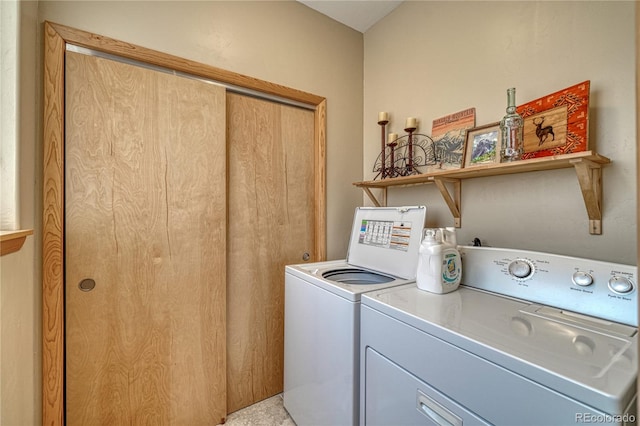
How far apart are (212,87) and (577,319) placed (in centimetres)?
202

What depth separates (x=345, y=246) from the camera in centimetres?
222

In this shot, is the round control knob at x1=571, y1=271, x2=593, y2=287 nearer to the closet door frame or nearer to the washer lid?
the washer lid

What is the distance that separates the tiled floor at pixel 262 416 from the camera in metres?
1.65

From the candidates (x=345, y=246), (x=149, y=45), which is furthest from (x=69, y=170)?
(x=345, y=246)

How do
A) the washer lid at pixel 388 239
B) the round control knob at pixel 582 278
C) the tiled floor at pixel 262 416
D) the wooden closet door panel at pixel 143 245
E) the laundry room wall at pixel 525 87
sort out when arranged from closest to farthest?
the round control knob at pixel 582 278
the laundry room wall at pixel 525 87
the wooden closet door panel at pixel 143 245
the washer lid at pixel 388 239
the tiled floor at pixel 262 416

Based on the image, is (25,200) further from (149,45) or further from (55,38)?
(149,45)

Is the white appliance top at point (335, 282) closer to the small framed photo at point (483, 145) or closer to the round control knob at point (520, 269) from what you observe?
the round control knob at point (520, 269)

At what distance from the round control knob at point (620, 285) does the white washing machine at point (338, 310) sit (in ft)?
2.32

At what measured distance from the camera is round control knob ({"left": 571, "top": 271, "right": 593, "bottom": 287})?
915mm

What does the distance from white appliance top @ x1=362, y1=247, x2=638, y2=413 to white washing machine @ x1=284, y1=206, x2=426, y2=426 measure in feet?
0.56

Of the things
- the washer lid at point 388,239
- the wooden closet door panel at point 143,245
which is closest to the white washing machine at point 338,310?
the washer lid at point 388,239

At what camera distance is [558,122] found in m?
1.13

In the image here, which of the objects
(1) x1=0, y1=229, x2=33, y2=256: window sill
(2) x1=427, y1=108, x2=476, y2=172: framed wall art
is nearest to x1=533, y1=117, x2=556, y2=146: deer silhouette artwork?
(2) x1=427, y1=108, x2=476, y2=172: framed wall art

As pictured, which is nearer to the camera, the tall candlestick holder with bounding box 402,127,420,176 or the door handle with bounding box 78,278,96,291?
the door handle with bounding box 78,278,96,291
